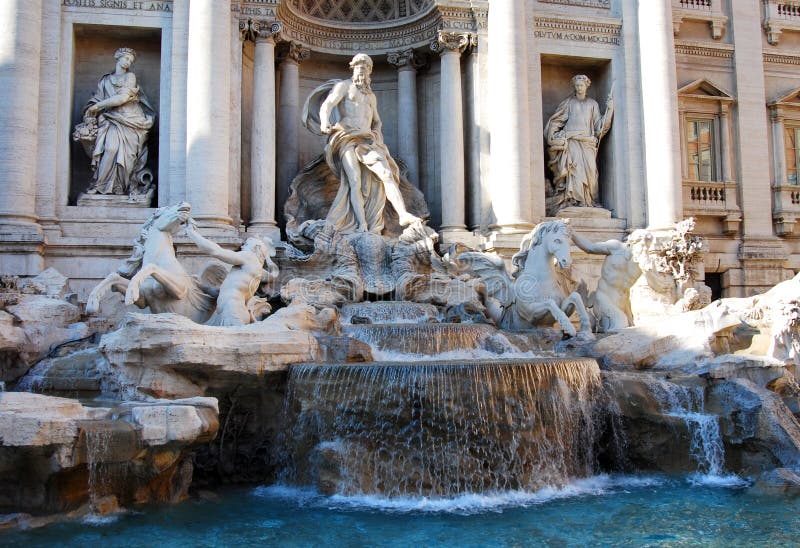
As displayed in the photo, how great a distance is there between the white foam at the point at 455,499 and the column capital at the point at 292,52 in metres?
9.34

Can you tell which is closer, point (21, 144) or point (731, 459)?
point (731, 459)

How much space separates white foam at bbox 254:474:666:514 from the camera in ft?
24.1

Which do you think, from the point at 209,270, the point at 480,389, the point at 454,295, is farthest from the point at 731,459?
the point at 209,270

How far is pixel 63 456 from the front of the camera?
21.7 ft

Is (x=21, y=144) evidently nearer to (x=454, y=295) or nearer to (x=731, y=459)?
(x=454, y=295)

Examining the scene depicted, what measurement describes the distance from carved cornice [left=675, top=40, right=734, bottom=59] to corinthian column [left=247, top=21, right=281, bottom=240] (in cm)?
824

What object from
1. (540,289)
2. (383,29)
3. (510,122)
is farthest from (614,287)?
(383,29)

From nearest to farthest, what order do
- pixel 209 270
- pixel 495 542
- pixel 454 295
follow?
pixel 495 542 → pixel 209 270 → pixel 454 295

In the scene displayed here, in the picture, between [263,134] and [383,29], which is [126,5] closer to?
[263,134]

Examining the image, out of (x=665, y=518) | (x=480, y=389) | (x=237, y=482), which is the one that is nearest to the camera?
(x=665, y=518)

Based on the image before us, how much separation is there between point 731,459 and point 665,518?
2.10 meters

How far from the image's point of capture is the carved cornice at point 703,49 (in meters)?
16.6

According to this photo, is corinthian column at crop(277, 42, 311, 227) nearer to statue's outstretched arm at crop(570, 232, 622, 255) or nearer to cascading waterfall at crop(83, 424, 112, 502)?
statue's outstretched arm at crop(570, 232, 622, 255)

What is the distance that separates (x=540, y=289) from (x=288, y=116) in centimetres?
653
